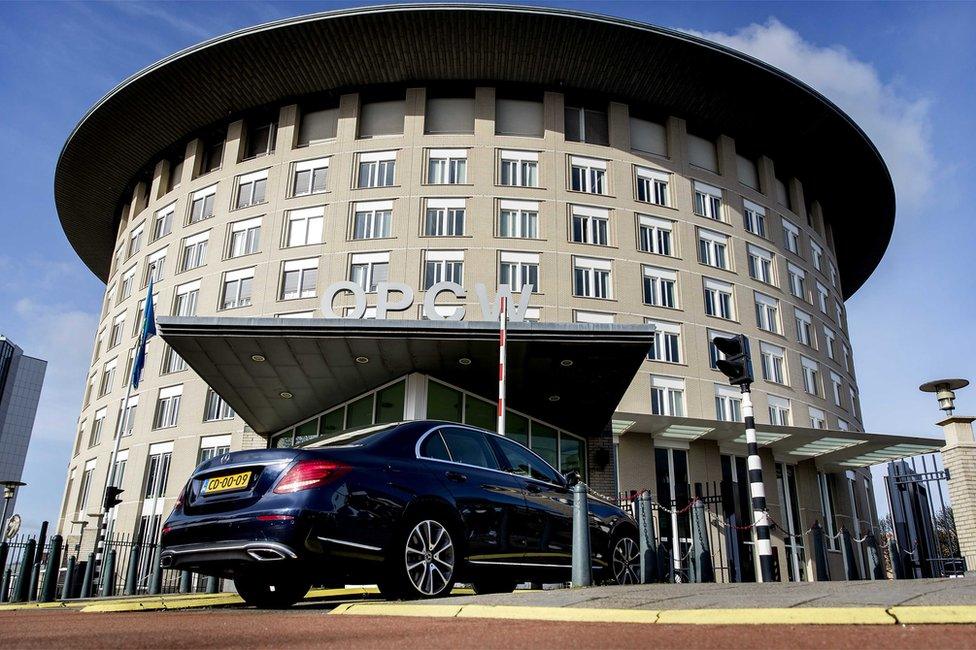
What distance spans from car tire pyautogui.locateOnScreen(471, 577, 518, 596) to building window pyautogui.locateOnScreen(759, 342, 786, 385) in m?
27.6

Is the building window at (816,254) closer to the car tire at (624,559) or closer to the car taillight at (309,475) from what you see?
the car tire at (624,559)

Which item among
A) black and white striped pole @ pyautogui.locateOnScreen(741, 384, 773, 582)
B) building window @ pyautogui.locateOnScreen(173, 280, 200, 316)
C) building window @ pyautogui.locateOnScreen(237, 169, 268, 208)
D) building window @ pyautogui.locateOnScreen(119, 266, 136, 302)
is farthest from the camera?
building window @ pyautogui.locateOnScreen(119, 266, 136, 302)

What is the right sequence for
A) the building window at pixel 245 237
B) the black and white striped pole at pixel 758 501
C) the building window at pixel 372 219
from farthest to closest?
1. the building window at pixel 245 237
2. the building window at pixel 372 219
3. the black and white striped pole at pixel 758 501

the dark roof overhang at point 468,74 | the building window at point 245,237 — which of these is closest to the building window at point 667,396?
the dark roof overhang at point 468,74

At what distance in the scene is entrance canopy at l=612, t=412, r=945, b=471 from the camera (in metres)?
26.0

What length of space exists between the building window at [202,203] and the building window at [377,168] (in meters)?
8.16

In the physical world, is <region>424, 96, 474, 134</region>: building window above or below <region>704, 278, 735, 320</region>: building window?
above

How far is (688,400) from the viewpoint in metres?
30.9

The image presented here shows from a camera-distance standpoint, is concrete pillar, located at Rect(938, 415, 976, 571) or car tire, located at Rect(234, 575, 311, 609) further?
concrete pillar, located at Rect(938, 415, 976, 571)

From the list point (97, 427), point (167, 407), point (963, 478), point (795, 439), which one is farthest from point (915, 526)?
point (97, 427)

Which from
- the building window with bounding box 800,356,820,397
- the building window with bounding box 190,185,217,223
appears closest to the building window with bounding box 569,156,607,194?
the building window with bounding box 800,356,820,397

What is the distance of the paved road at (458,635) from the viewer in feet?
10.9

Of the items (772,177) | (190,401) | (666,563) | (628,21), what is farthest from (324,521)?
(772,177)

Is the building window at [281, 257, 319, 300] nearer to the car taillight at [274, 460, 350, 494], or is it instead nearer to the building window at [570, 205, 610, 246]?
the building window at [570, 205, 610, 246]
